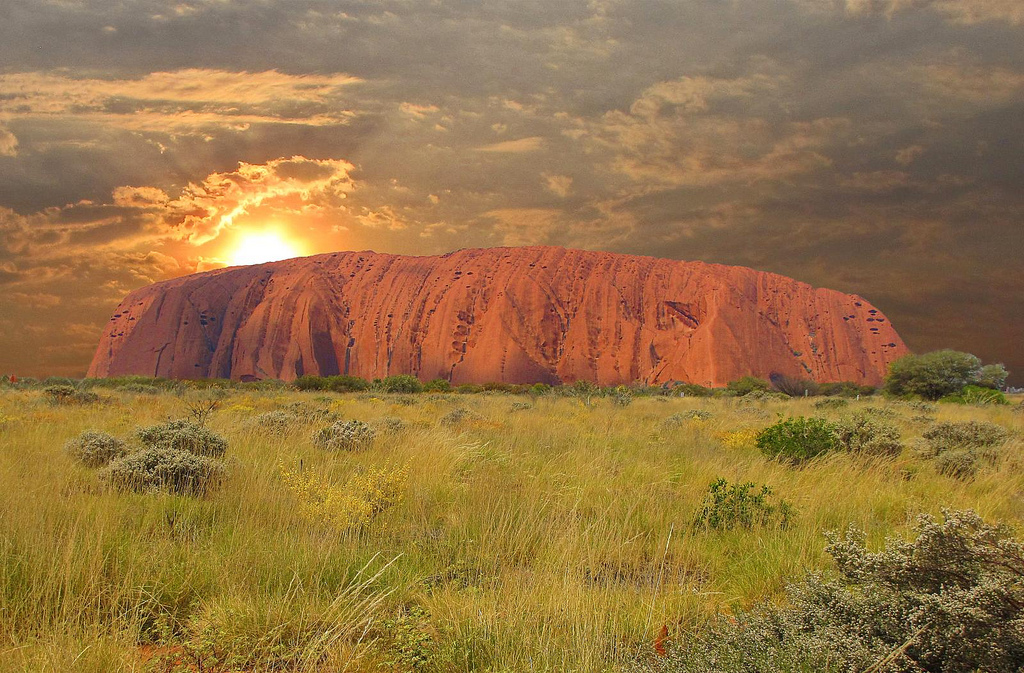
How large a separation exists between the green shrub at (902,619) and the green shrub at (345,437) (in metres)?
6.12

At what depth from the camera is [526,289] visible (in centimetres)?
8194

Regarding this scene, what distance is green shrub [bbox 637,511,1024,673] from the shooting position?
196 centimetres

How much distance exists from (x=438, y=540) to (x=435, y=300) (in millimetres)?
83419

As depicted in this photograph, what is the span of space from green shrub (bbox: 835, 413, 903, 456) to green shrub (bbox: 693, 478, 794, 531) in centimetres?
413

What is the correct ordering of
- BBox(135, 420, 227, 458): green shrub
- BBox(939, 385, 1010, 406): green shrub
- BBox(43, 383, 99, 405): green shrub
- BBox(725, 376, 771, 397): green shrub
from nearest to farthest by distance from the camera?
BBox(135, 420, 227, 458): green shrub < BBox(43, 383, 99, 405): green shrub < BBox(939, 385, 1010, 406): green shrub < BBox(725, 376, 771, 397): green shrub

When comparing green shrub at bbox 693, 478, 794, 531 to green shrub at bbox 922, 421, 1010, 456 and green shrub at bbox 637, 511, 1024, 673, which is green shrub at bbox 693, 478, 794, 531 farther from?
green shrub at bbox 922, 421, 1010, 456

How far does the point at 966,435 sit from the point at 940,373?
26893mm

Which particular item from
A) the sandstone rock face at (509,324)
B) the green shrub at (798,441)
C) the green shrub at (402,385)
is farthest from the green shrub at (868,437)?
the sandstone rock face at (509,324)

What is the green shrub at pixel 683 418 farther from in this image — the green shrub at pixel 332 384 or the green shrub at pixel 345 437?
the green shrub at pixel 332 384

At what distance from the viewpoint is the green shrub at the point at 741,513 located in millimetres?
4906

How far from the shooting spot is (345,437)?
8.02m

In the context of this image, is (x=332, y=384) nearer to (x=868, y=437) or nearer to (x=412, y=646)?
(x=868, y=437)

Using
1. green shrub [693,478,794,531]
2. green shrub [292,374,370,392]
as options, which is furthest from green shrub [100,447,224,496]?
green shrub [292,374,370,392]

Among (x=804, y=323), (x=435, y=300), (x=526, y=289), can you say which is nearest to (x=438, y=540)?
(x=526, y=289)
